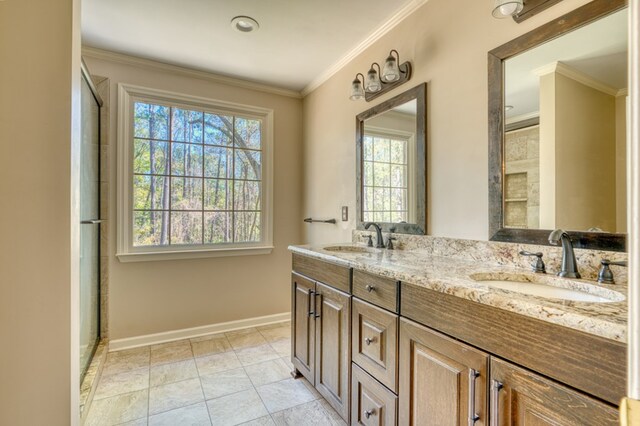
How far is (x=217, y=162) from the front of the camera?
295 cm

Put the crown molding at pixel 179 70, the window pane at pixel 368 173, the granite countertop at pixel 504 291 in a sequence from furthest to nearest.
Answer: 1. the crown molding at pixel 179 70
2. the window pane at pixel 368 173
3. the granite countertop at pixel 504 291

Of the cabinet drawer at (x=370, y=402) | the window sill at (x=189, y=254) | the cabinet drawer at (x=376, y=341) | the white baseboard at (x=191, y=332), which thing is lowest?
the white baseboard at (x=191, y=332)

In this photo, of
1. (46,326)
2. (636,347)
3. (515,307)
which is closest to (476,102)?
(515,307)

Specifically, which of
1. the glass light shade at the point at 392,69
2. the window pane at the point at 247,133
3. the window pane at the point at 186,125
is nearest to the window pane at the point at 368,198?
the glass light shade at the point at 392,69

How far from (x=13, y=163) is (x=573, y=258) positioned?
184 cm

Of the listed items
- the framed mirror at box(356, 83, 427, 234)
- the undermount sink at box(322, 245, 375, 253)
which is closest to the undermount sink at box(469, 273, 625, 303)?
the framed mirror at box(356, 83, 427, 234)

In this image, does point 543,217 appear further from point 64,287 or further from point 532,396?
point 64,287

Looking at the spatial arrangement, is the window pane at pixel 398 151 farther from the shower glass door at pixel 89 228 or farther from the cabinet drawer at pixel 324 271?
the shower glass door at pixel 89 228

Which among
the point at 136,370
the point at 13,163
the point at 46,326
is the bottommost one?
the point at 136,370

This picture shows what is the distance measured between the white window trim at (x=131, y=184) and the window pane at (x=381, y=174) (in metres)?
1.27

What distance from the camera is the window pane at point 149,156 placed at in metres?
2.64

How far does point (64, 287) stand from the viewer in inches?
41.9

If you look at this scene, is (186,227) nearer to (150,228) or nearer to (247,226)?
(150,228)

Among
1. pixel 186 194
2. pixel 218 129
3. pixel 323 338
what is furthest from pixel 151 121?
pixel 323 338
